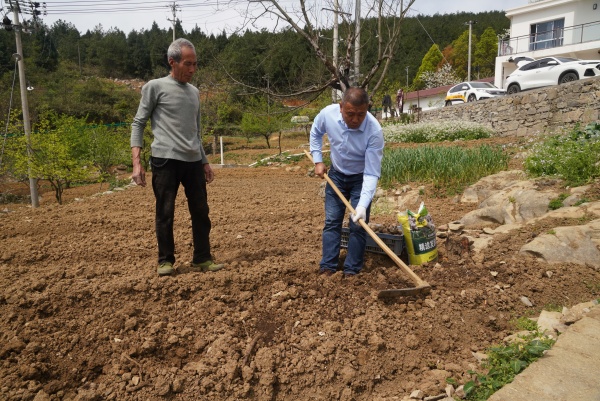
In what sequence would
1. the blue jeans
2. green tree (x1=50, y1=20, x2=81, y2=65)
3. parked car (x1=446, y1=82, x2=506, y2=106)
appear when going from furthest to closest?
green tree (x1=50, y1=20, x2=81, y2=65)
parked car (x1=446, y1=82, x2=506, y2=106)
the blue jeans

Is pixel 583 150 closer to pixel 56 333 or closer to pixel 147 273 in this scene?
pixel 147 273

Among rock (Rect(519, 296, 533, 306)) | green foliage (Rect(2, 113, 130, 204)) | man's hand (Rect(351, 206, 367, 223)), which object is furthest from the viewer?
green foliage (Rect(2, 113, 130, 204))

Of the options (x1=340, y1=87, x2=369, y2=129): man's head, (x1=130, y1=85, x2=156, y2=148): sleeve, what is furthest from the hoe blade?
(x1=130, y1=85, x2=156, y2=148): sleeve

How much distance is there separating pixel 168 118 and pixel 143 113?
177 millimetres

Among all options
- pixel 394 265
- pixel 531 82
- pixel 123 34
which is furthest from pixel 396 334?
pixel 123 34

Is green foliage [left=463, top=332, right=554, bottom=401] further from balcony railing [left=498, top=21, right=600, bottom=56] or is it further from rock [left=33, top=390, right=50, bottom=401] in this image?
balcony railing [left=498, top=21, right=600, bottom=56]

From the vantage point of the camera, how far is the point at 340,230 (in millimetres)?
3377

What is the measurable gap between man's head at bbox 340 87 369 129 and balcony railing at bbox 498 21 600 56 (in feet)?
82.5

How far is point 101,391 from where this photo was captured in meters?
2.08

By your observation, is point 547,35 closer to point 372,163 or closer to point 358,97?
point 372,163

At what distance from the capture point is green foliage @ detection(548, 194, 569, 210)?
424cm

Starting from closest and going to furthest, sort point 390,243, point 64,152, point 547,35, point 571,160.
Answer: point 390,243, point 571,160, point 64,152, point 547,35

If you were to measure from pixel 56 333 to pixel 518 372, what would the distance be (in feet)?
7.77

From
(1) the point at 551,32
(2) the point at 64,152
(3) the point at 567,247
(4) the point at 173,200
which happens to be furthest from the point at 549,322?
(1) the point at 551,32
